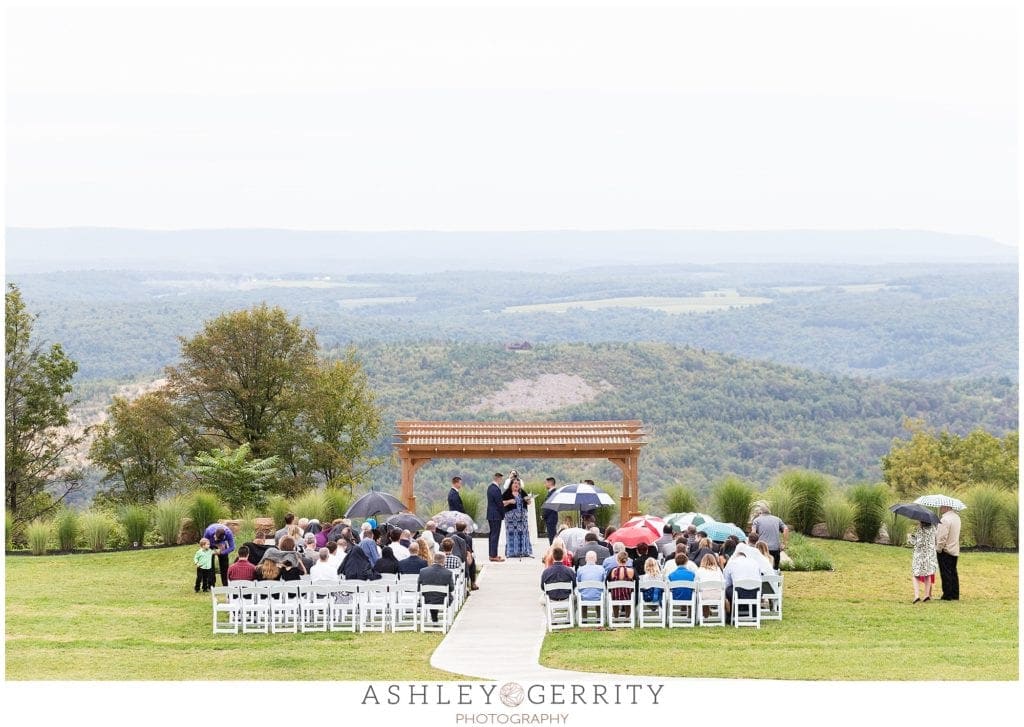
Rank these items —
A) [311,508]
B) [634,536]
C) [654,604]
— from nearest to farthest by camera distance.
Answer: [654,604] → [634,536] → [311,508]

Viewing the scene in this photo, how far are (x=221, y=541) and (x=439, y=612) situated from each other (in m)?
4.62

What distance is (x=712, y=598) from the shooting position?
692 inches

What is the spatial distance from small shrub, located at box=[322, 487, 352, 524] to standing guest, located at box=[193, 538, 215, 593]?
5.59 m

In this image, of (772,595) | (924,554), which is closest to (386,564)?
Answer: (772,595)

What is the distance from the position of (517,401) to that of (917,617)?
59.0m

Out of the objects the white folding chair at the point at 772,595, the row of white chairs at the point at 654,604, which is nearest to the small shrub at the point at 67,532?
the row of white chairs at the point at 654,604

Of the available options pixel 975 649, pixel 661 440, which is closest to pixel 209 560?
pixel 975 649

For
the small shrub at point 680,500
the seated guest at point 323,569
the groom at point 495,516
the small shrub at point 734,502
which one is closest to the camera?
the seated guest at point 323,569

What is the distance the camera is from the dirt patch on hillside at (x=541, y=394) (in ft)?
250

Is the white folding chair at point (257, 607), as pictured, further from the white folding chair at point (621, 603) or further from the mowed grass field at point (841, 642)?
the white folding chair at point (621, 603)

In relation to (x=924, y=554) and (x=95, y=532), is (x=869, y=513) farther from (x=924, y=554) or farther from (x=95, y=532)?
(x=95, y=532)

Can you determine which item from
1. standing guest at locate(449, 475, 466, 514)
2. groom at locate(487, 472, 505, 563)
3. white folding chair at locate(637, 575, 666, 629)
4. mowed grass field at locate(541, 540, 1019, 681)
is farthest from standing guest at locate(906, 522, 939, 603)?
standing guest at locate(449, 475, 466, 514)

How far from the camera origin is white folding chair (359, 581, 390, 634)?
1739cm

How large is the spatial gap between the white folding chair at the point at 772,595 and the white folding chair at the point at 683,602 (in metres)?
0.95
